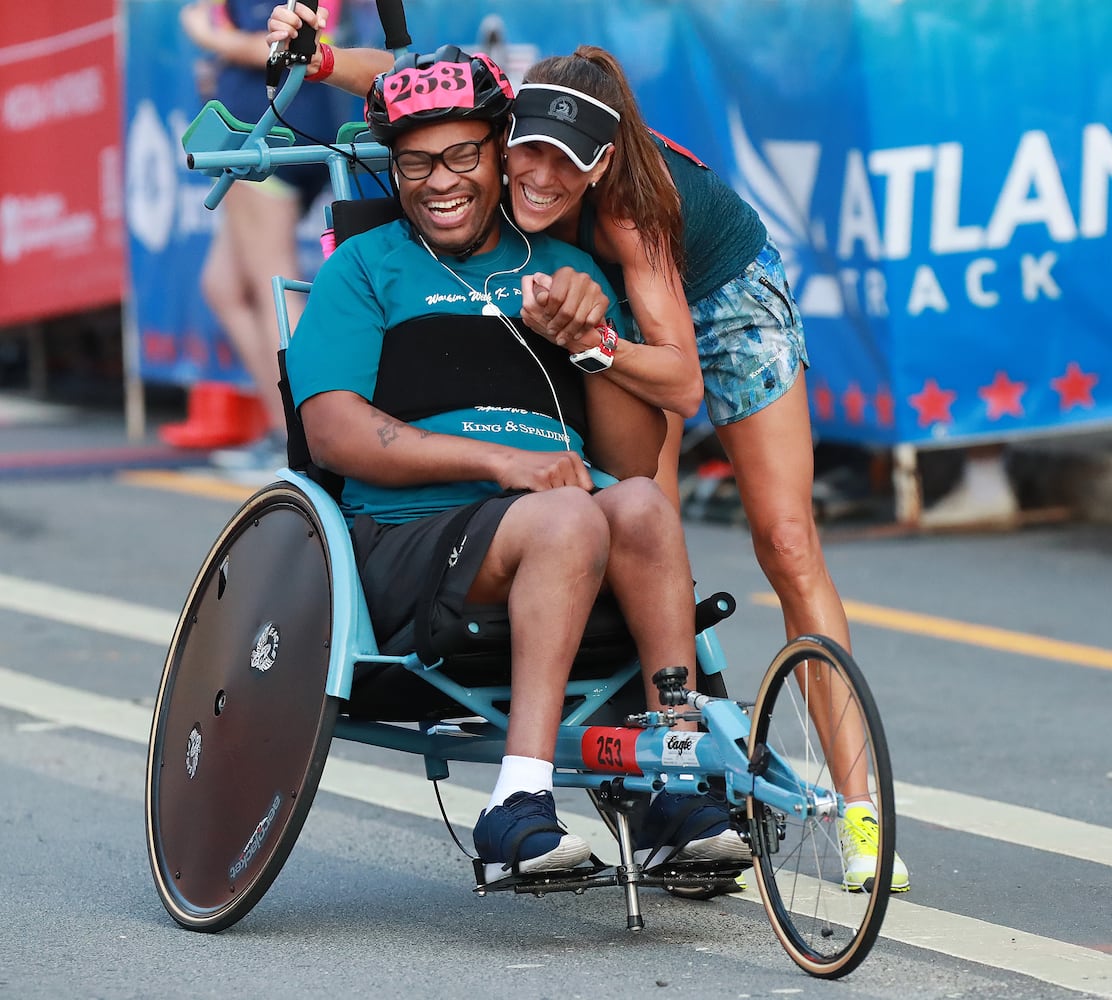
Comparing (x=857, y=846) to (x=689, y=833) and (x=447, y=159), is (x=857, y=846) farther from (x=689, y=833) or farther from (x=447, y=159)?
(x=447, y=159)

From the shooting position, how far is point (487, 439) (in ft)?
14.0

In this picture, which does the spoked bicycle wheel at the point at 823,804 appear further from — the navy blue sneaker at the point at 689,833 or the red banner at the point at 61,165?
→ the red banner at the point at 61,165

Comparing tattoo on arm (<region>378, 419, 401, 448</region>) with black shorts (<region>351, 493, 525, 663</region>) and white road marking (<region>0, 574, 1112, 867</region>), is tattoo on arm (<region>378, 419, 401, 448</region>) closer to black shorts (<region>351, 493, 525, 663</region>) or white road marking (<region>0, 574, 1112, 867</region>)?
black shorts (<region>351, 493, 525, 663</region>)

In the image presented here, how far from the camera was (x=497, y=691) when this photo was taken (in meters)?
4.19

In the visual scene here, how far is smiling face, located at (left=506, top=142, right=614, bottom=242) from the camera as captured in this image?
4.22 metres

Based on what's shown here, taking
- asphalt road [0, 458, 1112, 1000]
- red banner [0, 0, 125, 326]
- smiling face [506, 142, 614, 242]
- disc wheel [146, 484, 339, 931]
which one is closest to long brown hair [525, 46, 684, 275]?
smiling face [506, 142, 614, 242]

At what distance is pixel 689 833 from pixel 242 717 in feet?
2.90

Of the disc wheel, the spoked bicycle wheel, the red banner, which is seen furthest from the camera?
the red banner

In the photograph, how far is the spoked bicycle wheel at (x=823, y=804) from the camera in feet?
12.0

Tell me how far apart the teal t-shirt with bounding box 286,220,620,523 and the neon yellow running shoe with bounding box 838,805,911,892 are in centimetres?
91

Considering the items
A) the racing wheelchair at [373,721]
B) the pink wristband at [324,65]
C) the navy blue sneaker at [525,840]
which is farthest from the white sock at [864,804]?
the pink wristband at [324,65]

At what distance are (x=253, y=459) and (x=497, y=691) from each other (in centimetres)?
655

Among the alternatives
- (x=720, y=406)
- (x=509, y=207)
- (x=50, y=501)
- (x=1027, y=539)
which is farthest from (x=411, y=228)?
(x=50, y=501)

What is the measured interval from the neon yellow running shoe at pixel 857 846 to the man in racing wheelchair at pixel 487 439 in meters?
0.22
